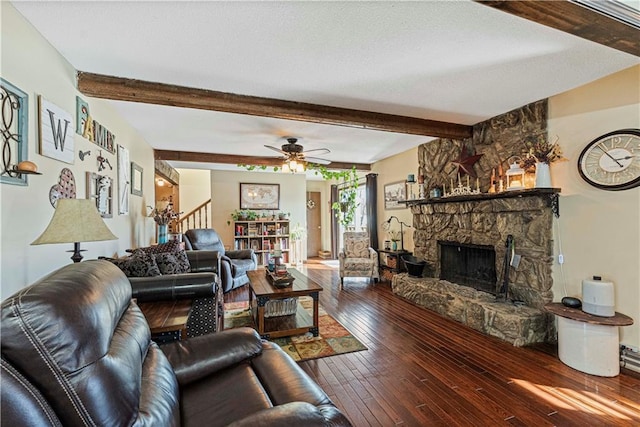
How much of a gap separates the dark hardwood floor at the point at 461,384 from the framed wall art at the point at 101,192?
237cm

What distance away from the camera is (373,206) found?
6.32 metres

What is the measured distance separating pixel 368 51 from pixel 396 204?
12.7 feet

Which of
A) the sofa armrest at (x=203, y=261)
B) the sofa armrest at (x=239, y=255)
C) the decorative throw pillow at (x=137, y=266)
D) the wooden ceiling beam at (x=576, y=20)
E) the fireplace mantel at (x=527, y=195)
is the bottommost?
the sofa armrest at (x=239, y=255)

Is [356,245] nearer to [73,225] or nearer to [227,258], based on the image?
[227,258]

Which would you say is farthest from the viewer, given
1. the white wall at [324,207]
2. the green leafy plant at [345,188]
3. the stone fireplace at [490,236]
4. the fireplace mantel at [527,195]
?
the white wall at [324,207]

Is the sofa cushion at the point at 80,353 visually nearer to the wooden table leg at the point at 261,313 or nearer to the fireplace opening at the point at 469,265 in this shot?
the wooden table leg at the point at 261,313

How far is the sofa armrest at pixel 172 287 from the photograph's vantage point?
Result: 233 centimetres

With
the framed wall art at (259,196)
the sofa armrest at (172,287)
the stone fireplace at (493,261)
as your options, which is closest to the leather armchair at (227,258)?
the framed wall art at (259,196)

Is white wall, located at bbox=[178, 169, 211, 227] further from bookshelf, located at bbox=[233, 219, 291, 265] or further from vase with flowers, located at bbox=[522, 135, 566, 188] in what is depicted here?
vase with flowers, located at bbox=[522, 135, 566, 188]

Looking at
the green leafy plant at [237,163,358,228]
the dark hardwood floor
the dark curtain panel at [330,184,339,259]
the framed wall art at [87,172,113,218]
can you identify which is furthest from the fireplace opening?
the dark curtain panel at [330,184,339,259]

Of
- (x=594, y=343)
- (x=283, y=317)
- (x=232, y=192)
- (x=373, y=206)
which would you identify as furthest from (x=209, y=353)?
(x=232, y=192)

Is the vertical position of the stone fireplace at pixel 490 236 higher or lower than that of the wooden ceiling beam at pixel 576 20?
lower

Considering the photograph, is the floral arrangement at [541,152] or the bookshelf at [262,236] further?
the bookshelf at [262,236]

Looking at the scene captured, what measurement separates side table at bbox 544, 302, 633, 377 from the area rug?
5.67 feet
